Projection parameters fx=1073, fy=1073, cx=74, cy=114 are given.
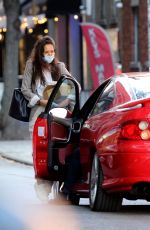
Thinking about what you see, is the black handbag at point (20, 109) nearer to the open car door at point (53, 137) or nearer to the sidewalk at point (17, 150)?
the open car door at point (53, 137)

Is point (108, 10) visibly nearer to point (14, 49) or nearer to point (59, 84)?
point (14, 49)

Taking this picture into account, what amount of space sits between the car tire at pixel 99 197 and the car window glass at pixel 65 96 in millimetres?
1623

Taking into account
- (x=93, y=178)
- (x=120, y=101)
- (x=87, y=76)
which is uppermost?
(x=120, y=101)

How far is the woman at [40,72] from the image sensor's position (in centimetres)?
1224

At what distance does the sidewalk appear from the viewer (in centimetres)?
1847

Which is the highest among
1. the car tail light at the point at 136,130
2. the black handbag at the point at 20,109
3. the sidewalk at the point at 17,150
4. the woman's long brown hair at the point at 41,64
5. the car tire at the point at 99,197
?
the woman's long brown hair at the point at 41,64

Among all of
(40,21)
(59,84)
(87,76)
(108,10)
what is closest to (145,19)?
(108,10)

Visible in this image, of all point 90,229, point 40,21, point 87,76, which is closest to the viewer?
point 90,229

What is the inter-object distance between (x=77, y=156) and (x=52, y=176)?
0.55 meters

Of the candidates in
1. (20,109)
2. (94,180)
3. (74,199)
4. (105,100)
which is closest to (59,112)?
(105,100)

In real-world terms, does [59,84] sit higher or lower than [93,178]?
higher

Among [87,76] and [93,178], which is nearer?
[93,178]

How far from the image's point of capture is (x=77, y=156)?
1066 cm

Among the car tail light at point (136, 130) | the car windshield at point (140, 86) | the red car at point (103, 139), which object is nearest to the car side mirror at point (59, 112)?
the red car at point (103, 139)
